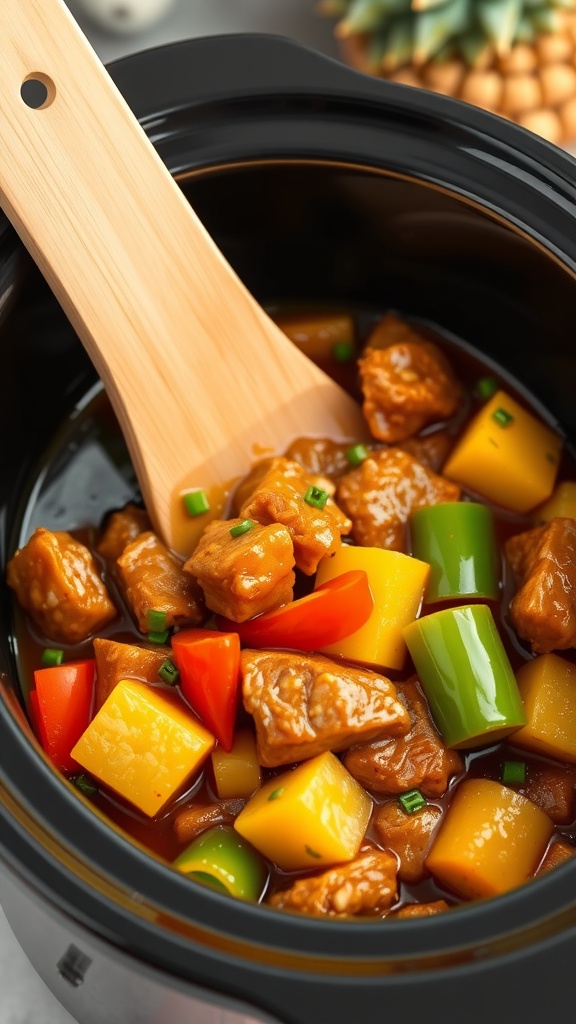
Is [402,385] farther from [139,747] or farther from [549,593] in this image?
[139,747]

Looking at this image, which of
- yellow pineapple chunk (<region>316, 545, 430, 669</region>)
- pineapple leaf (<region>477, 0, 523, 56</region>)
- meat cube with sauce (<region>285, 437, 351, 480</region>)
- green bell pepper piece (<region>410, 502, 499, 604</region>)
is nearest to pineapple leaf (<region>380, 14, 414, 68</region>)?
pineapple leaf (<region>477, 0, 523, 56</region>)

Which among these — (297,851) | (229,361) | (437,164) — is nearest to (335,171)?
(437,164)

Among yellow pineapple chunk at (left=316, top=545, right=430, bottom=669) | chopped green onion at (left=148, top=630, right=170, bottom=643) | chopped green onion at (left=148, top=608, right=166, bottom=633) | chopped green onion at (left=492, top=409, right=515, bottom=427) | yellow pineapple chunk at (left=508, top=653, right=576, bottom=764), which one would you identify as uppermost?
chopped green onion at (left=148, top=608, right=166, bottom=633)

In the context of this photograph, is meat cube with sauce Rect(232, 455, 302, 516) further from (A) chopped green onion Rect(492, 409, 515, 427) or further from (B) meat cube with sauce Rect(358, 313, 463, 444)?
(A) chopped green onion Rect(492, 409, 515, 427)

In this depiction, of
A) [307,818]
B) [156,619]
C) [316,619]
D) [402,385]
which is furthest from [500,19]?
[307,818]

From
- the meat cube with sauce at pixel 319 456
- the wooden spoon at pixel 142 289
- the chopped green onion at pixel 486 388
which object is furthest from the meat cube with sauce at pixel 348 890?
the chopped green onion at pixel 486 388

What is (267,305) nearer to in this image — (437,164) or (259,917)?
(437,164)

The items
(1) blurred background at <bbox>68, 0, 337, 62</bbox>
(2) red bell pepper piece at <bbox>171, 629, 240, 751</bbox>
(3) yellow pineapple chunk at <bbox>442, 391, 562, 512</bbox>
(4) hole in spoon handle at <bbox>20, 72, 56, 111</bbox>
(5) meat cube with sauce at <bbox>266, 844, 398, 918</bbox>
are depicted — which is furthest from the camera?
(1) blurred background at <bbox>68, 0, 337, 62</bbox>
